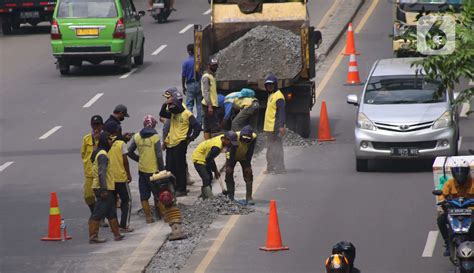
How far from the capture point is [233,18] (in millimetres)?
28141

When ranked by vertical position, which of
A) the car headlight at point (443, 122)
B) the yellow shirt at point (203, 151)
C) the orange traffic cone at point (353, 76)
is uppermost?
the yellow shirt at point (203, 151)

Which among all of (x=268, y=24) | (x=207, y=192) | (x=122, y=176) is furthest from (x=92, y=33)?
(x=122, y=176)

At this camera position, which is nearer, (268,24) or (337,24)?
(268,24)

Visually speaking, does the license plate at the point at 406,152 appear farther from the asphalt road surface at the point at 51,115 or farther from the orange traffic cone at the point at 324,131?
the asphalt road surface at the point at 51,115

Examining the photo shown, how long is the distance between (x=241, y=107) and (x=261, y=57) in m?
2.32

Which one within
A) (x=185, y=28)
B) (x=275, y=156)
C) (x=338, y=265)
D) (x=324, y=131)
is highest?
(x=338, y=265)

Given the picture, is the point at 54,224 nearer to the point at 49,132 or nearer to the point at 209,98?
→ the point at 209,98

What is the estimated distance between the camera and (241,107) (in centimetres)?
2447

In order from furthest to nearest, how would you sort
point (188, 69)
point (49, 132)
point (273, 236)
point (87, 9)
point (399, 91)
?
point (87, 9) → point (49, 132) → point (188, 69) → point (399, 91) → point (273, 236)

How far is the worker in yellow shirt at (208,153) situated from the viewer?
20.0 meters

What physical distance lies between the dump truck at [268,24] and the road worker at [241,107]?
991 millimetres

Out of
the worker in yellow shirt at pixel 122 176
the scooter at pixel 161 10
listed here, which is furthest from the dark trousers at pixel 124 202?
the scooter at pixel 161 10

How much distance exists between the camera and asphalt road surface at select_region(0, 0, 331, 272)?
1916 cm

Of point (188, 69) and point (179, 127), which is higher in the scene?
point (179, 127)
